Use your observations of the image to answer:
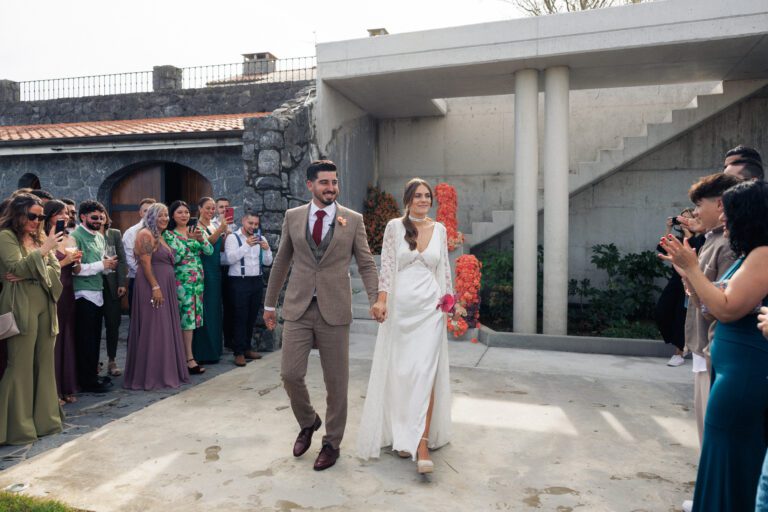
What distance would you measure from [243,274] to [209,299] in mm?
535

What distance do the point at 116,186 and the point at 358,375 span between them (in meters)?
7.04

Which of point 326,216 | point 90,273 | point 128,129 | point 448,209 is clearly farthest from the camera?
point 128,129

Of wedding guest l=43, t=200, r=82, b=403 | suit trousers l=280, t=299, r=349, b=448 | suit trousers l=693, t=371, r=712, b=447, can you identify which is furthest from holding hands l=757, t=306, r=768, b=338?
wedding guest l=43, t=200, r=82, b=403

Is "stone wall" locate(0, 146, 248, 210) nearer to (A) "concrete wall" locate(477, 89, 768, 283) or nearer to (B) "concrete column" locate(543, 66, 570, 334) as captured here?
(A) "concrete wall" locate(477, 89, 768, 283)

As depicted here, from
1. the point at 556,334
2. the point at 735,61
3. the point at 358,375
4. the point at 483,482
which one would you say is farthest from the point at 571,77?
the point at 483,482

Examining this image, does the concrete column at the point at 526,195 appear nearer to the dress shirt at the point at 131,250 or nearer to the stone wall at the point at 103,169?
the stone wall at the point at 103,169

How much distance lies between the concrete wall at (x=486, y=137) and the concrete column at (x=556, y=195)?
298 cm

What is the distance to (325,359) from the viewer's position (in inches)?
157

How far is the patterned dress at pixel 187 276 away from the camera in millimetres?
6379

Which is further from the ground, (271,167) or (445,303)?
(271,167)

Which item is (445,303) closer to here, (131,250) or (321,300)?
(321,300)

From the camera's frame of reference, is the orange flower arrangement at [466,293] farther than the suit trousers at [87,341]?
Yes

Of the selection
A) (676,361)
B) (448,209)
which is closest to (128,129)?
(448,209)

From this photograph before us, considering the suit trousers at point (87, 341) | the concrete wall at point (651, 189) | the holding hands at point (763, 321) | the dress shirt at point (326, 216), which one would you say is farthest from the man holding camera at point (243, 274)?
the holding hands at point (763, 321)
